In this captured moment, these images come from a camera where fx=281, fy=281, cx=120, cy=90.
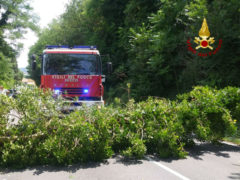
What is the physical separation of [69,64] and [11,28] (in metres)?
22.7

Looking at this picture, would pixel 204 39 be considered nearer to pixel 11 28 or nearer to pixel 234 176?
pixel 234 176

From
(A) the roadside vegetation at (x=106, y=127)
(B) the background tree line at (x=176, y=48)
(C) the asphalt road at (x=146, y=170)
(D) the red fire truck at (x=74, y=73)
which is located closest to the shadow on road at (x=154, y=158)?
(C) the asphalt road at (x=146, y=170)

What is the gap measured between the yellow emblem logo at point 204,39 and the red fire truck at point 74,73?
4.88 metres

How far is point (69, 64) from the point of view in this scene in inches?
469

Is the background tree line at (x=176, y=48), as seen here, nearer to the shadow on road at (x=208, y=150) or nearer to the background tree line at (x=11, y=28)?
the shadow on road at (x=208, y=150)

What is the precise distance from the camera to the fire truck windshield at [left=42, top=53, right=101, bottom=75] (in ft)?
38.8

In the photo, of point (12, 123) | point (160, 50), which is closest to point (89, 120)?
A: point (12, 123)

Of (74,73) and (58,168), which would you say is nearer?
(58,168)

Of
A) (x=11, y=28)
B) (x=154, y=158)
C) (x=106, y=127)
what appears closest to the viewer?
(x=106, y=127)

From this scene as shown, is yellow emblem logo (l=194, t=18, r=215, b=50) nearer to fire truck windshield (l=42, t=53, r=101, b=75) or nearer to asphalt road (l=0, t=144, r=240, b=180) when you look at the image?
fire truck windshield (l=42, t=53, r=101, b=75)

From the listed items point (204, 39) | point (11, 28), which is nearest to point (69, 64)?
point (204, 39)

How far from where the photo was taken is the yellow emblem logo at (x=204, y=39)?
12430 millimetres

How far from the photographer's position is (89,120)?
258 inches

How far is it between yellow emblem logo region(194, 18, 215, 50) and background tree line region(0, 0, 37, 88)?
876 inches
